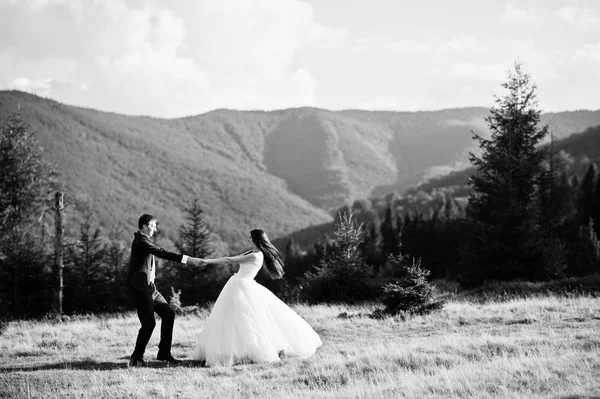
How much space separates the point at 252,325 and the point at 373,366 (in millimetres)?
2182

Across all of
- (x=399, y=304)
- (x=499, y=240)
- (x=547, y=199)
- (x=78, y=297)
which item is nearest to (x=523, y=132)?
(x=499, y=240)

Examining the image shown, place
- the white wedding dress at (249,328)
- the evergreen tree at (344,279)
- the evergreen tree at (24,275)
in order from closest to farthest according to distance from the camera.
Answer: the white wedding dress at (249,328) → the evergreen tree at (344,279) → the evergreen tree at (24,275)

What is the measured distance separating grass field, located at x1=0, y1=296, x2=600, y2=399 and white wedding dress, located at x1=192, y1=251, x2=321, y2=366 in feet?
0.91

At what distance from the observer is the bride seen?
9219 millimetres

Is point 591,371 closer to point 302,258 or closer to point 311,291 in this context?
point 311,291

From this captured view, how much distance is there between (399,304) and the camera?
14383 mm

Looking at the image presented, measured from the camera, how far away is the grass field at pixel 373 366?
282 inches

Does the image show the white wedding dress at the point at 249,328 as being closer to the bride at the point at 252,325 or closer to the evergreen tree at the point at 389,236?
the bride at the point at 252,325

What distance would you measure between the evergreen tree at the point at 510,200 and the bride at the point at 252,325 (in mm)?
14092

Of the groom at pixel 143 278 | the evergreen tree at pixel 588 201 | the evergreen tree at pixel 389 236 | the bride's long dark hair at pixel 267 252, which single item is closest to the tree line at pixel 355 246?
the bride's long dark hair at pixel 267 252

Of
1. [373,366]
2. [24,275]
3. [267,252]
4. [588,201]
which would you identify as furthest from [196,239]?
[588,201]

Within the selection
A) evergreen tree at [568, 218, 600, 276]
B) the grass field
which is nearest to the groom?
the grass field

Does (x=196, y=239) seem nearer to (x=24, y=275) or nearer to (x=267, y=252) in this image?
(x=24, y=275)

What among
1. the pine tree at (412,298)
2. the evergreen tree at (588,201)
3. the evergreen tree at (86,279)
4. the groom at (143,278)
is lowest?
the evergreen tree at (86,279)
